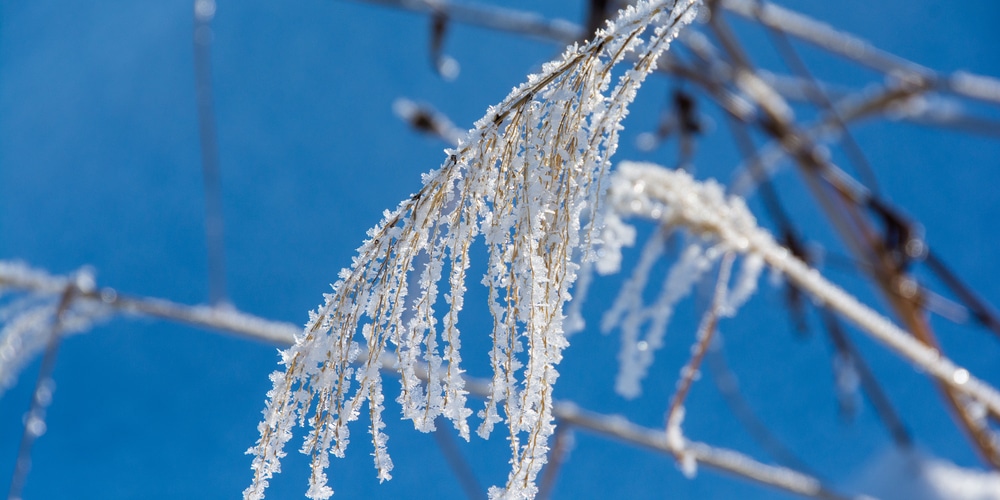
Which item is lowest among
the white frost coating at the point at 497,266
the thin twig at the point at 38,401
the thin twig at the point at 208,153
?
the white frost coating at the point at 497,266

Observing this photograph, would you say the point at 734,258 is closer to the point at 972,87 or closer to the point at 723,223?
the point at 723,223

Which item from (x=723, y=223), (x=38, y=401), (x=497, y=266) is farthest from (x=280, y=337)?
(x=497, y=266)

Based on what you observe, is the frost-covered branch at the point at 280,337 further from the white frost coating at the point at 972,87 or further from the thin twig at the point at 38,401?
the white frost coating at the point at 972,87

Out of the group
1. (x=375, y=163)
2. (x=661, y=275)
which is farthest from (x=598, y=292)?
(x=375, y=163)

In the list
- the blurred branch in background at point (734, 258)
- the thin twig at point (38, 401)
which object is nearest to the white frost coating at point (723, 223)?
the blurred branch in background at point (734, 258)

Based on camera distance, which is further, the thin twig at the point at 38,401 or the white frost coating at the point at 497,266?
the thin twig at the point at 38,401
